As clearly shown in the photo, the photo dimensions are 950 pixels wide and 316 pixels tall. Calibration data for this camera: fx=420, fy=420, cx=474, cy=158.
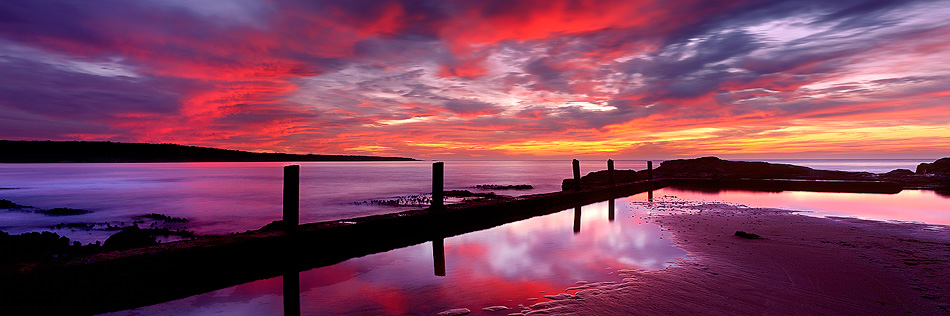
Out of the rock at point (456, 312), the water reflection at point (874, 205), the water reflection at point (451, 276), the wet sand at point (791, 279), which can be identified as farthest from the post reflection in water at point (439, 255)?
the water reflection at point (874, 205)

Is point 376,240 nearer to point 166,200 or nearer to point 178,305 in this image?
point 178,305

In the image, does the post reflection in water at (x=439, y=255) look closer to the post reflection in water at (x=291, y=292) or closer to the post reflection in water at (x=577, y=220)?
the post reflection in water at (x=291, y=292)

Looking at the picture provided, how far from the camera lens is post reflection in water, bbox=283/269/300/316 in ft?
20.6

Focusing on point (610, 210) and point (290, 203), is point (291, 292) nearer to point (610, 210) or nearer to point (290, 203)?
point (290, 203)

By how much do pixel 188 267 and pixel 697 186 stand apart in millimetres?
30029

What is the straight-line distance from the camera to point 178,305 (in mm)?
6488

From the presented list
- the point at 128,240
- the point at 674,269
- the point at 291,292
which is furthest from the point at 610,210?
the point at 128,240

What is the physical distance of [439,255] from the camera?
9648 millimetres

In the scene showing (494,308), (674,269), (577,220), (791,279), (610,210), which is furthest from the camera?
(610,210)

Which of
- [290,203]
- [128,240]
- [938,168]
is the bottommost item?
[128,240]

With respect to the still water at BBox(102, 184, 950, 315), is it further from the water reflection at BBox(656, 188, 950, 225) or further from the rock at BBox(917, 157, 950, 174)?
the rock at BBox(917, 157, 950, 174)

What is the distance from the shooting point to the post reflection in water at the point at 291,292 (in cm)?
628

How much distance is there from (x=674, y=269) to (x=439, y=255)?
16.1ft

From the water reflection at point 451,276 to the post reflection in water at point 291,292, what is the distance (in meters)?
0.02
